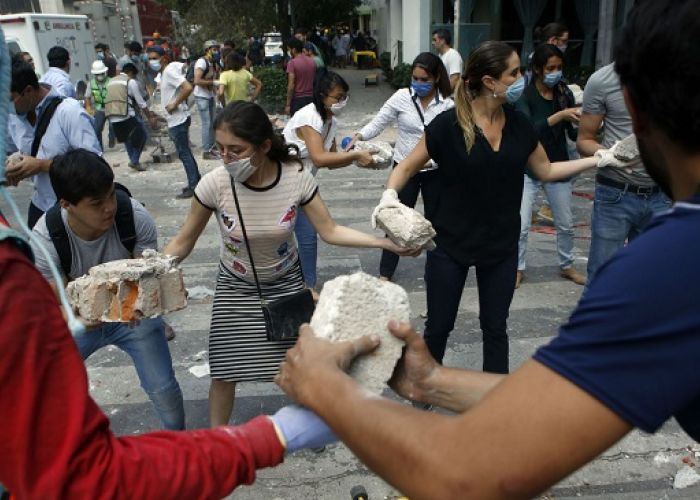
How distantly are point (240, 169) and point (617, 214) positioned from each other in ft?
8.48

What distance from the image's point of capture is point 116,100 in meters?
9.95

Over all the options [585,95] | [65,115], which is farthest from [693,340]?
[65,115]

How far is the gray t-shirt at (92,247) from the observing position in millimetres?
2867

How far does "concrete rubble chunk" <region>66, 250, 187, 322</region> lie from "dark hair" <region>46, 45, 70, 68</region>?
608 centimetres

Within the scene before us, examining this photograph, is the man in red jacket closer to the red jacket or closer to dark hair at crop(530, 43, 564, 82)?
the red jacket

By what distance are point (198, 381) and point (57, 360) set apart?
3283 millimetres

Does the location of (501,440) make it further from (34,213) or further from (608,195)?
(34,213)

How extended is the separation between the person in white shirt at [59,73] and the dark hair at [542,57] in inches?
209

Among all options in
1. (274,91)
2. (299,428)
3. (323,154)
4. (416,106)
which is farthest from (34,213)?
(274,91)

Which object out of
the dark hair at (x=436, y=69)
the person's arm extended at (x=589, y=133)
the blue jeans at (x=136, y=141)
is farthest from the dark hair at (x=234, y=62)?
the person's arm extended at (x=589, y=133)

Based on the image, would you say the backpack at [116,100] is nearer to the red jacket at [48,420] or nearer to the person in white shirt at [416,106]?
the person in white shirt at [416,106]

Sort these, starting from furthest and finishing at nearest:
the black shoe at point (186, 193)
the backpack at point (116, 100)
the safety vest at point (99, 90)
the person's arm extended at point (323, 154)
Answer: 1. the safety vest at point (99, 90)
2. the backpack at point (116, 100)
3. the black shoe at point (186, 193)
4. the person's arm extended at point (323, 154)

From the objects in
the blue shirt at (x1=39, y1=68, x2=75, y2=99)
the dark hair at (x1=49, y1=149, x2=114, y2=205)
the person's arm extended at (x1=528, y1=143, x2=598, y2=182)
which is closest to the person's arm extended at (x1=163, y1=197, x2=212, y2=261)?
the dark hair at (x1=49, y1=149, x2=114, y2=205)

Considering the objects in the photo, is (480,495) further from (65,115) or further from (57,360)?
(65,115)
